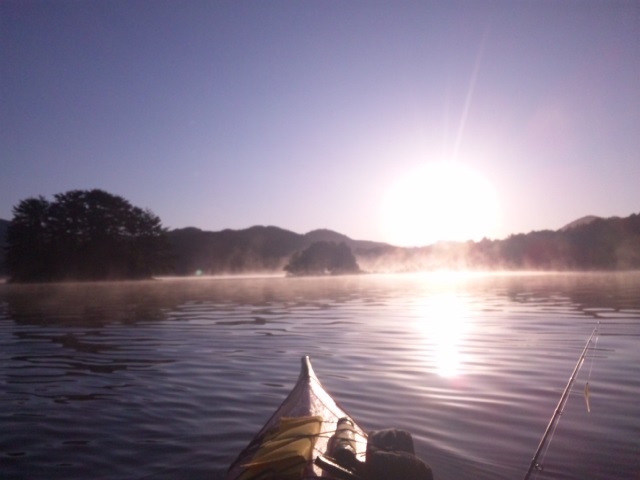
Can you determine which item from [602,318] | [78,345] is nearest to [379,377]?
[78,345]

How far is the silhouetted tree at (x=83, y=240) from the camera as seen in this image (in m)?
68.6

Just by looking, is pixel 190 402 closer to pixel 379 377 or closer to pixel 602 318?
pixel 379 377

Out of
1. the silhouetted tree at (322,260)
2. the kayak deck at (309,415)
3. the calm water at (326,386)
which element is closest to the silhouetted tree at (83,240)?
the silhouetted tree at (322,260)

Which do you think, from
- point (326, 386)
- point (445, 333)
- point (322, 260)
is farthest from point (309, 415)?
point (322, 260)

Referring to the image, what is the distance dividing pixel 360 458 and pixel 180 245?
5100 inches

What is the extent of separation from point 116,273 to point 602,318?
6831 centimetres

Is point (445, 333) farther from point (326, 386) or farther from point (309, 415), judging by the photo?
point (309, 415)

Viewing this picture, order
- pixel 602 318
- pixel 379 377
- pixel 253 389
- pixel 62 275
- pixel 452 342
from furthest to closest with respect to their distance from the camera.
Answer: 1. pixel 62 275
2. pixel 602 318
3. pixel 452 342
4. pixel 379 377
5. pixel 253 389

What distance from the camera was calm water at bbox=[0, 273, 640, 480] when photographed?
6.11m

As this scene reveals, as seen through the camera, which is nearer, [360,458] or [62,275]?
[360,458]

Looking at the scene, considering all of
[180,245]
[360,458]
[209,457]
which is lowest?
[209,457]

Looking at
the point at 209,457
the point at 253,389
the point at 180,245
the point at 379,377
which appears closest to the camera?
the point at 209,457

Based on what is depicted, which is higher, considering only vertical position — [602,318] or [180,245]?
[180,245]

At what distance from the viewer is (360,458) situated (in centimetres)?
471
